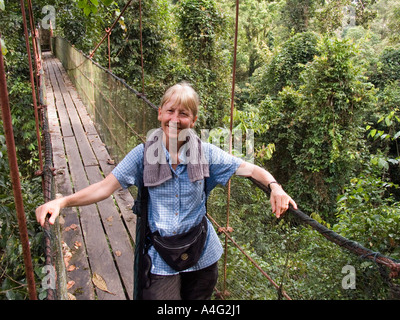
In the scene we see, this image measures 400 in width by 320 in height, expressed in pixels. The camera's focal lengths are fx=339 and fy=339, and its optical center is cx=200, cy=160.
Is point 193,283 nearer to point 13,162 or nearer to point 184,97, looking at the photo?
point 184,97

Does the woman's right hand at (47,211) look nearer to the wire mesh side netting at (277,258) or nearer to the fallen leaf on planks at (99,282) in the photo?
the wire mesh side netting at (277,258)

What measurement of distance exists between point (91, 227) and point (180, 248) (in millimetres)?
1325

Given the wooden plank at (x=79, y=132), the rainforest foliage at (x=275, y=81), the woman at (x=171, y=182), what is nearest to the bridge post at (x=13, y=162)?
the woman at (x=171, y=182)

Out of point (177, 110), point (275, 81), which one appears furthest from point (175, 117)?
point (275, 81)

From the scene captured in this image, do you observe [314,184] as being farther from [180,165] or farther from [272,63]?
[180,165]

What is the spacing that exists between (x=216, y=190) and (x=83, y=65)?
4.19m

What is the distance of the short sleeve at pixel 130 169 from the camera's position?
40.9 inches

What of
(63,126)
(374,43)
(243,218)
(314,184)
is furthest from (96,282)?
(374,43)

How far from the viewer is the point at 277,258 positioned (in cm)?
181

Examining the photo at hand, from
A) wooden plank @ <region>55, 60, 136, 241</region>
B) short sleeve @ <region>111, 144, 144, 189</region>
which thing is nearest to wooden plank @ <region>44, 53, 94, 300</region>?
wooden plank @ <region>55, 60, 136, 241</region>

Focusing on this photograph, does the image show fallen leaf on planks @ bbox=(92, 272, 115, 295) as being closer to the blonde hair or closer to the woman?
the woman

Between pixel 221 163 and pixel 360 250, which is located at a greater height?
pixel 221 163

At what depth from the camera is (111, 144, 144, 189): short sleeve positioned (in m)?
1.04

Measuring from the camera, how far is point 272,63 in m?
9.08
